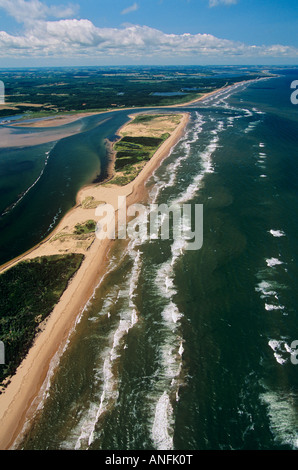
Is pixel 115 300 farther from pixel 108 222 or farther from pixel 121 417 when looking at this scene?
pixel 108 222

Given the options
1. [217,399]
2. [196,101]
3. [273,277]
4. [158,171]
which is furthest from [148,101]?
[217,399]

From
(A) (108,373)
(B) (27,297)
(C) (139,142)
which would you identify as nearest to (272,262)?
(A) (108,373)

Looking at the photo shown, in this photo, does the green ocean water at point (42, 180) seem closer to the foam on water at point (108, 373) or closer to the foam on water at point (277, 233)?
the foam on water at point (108, 373)

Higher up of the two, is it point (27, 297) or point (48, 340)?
point (27, 297)

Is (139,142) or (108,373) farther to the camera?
(139,142)

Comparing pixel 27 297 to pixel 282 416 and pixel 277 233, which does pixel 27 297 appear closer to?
pixel 282 416

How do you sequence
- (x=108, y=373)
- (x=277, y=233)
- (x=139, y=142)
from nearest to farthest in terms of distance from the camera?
1. (x=108, y=373)
2. (x=277, y=233)
3. (x=139, y=142)

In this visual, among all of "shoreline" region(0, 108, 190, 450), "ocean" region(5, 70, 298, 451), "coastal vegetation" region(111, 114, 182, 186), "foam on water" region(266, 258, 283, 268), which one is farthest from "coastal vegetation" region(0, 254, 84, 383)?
"coastal vegetation" region(111, 114, 182, 186)
